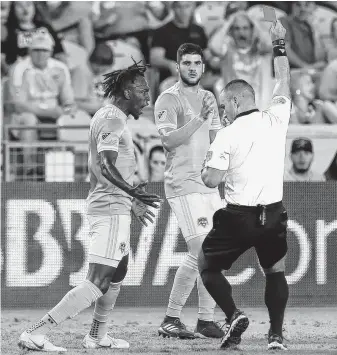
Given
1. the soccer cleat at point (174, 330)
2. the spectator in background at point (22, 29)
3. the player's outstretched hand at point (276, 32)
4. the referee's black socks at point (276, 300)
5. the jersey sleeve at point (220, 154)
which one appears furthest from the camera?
the spectator in background at point (22, 29)

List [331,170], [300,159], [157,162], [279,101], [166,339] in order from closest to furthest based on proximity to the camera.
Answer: [279,101]
[166,339]
[300,159]
[157,162]
[331,170]

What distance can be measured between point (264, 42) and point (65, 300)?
7423mm

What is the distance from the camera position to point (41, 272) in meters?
9.25

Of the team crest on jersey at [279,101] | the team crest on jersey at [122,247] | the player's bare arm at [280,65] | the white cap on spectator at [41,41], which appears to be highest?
the white cap on spectator at [41,41]

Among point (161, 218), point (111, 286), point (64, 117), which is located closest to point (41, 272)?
point (161, 218)

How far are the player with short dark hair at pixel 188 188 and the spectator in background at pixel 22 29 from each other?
556cm

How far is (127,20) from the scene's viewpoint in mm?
13141

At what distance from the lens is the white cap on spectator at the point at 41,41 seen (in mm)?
12352

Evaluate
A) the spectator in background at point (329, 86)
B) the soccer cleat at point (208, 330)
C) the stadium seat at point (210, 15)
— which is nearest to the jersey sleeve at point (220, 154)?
the soccer cleat at point (208, 330)

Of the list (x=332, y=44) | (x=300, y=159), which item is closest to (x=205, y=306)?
(x=300, y=159)

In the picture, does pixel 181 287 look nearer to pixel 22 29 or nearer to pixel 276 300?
pixel 276 300

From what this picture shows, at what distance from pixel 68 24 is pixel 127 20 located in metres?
0.85

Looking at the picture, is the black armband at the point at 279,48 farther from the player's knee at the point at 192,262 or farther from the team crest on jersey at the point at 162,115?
the player's knee at the point at 192,262

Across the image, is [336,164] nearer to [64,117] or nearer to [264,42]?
[264,42]
